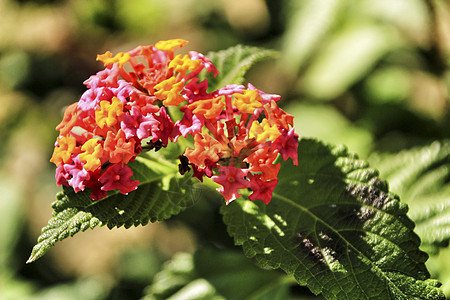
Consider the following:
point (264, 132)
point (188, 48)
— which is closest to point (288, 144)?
point (264, 132)

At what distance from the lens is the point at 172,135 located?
1378 millimetres

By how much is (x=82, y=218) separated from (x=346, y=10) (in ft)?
9.54

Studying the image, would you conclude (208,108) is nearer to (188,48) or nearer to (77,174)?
(77,174)

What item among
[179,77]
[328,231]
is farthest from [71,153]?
[328,231]

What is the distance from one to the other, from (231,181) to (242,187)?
39 millimetres

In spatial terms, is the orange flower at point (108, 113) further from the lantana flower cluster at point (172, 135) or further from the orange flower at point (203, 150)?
the orange flower at point (203, 150)

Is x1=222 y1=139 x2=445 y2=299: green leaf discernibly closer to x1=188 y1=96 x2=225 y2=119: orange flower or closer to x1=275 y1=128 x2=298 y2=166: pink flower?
x1=275 y1=128 x2=298 y2=166: pink flower

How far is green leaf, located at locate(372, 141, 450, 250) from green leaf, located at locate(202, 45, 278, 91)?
34.5 inches

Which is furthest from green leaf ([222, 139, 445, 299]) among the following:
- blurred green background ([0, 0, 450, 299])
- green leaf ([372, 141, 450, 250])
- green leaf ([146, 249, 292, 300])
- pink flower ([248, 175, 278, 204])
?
blurred green background ([0, 0, 450, 299])

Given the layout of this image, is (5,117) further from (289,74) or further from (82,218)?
(82,218)

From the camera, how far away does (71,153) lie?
135 centimetres

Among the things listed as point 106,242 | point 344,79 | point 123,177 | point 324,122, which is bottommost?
point 123,177

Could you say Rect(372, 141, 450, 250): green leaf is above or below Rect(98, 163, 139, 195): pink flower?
above

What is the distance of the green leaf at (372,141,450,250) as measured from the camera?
1.86m
